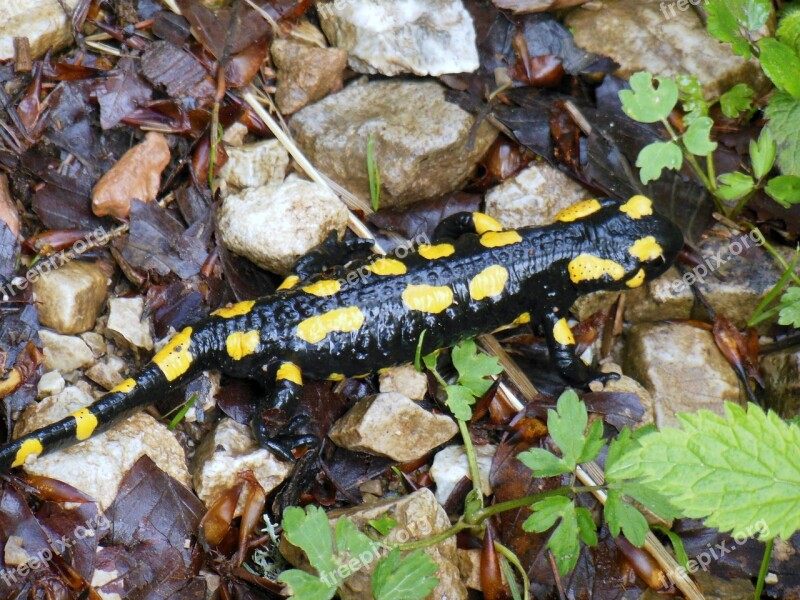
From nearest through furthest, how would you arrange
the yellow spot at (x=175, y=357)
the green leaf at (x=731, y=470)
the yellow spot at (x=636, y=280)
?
the green leaf at (x=731, y=470) < the yellow spot at (x=175, y=357) < the yellow spot at (x=636, y=280)

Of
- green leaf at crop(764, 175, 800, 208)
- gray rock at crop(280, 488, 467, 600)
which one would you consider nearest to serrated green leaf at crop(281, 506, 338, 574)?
gray rock at crop(280, 488, 467, 600)

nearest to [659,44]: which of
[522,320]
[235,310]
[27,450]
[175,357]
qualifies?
[522,320]

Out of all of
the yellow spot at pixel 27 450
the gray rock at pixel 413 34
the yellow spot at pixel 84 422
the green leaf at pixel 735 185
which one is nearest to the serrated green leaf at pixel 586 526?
the green leaf at pixel 735 185

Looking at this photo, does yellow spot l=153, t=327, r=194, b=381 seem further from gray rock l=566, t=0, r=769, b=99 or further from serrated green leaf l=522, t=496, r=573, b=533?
gray rock l=566, t=0, r=769, b=99

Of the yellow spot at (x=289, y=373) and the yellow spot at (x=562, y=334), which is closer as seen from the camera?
the yellow spot at (x=289, y=373)

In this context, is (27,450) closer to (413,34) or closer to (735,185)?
(413,34)

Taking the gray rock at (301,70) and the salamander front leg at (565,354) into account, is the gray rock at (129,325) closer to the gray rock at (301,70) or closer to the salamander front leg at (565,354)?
the gray rock at (301,70)

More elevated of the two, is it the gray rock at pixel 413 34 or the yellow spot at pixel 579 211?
the gray rock at pixel 413 34
